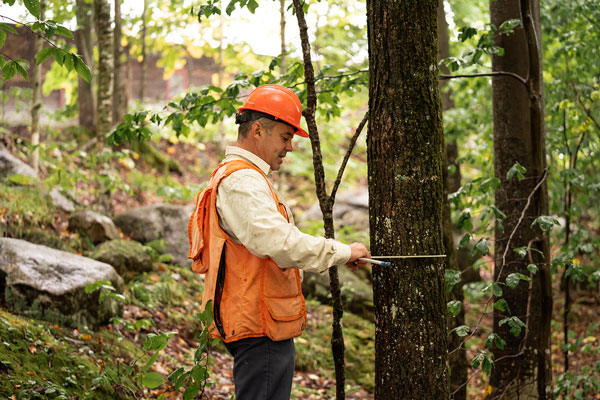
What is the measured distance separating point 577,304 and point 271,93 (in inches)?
408

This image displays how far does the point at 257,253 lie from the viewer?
8.52ft

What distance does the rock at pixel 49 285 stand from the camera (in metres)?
4.67

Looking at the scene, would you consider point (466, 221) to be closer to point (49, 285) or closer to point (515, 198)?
point (515, 198)

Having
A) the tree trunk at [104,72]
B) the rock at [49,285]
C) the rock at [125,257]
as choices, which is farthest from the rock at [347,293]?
the tree trunk at [104,72]

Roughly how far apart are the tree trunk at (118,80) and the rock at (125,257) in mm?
5411

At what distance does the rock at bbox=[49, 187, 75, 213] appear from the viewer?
771cm

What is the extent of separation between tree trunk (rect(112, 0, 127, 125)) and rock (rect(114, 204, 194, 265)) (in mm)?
4186

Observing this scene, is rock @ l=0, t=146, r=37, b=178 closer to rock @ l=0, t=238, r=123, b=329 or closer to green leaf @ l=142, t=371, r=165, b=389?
rock @ l=0, t=238, r=123, b=329

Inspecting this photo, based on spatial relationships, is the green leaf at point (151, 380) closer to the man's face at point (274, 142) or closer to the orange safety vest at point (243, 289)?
the orange safety vest at point (243, 289)

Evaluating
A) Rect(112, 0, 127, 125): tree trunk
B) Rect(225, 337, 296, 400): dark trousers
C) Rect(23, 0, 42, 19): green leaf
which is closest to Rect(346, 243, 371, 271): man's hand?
Rect(225, 337, 296, 400): dark trousers

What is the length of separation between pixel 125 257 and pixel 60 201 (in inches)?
77.6

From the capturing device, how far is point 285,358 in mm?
2869

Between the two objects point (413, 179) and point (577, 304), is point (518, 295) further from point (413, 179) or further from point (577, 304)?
point (577, 304)

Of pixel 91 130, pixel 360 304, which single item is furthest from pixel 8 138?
pixel 360 304
